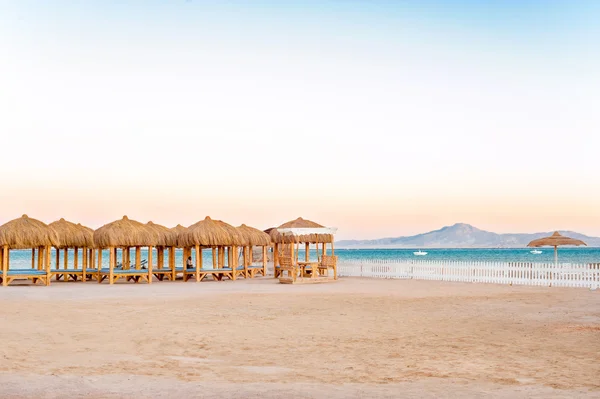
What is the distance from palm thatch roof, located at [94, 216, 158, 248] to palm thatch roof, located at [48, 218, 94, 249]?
1.48 m

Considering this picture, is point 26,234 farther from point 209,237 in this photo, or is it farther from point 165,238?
point 209,237

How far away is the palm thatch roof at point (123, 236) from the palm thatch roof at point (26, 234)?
5.16ft

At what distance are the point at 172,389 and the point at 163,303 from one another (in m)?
9.58

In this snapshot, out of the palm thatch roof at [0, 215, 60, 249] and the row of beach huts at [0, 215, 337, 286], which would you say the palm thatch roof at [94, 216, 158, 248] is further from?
the palm thatch roof at [0, 215, 60, 249]

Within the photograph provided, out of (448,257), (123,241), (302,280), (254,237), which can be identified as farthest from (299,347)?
(448,257)

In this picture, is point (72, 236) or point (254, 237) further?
point (254, 237)

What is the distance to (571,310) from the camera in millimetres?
14578

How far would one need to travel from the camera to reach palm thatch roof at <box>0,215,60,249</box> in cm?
2239

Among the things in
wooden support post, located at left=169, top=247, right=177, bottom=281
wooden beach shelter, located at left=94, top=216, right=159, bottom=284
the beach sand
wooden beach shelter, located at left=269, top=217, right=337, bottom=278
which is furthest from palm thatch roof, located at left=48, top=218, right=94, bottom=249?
the beach sand

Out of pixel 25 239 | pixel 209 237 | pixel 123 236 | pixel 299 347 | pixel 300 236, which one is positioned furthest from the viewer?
pixel 300 236

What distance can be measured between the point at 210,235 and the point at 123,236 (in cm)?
323

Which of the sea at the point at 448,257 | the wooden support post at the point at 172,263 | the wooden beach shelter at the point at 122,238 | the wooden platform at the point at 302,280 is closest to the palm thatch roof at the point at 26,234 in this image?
the wooden beach shelter at the point at 122,238

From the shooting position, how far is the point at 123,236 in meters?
23.5

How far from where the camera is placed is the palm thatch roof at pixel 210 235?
24.5 metres
